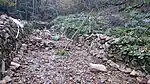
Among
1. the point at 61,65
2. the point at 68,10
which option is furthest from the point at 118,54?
the point at 68,10

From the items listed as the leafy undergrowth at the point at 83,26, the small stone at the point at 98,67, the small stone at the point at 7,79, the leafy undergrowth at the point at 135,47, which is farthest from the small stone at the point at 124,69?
the leafy undergrowth at the point at 83,26

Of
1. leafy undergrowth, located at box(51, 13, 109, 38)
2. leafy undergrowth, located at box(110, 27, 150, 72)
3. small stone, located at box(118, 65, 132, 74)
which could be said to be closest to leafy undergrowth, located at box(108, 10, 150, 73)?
leafy undergrowth, located at box(110, 27, 150, 72)

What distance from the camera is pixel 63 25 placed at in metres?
8.22

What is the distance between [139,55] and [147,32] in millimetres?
1593

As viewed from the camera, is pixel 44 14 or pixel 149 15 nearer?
pixel 149 15

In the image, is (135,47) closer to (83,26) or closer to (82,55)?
(82,55)

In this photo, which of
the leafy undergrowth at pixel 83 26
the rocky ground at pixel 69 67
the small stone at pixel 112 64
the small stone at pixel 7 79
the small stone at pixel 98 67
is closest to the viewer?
the small stone at pixel 7 79

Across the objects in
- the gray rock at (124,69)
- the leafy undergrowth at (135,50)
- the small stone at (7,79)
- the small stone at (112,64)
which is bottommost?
the gray rock at (124,69)

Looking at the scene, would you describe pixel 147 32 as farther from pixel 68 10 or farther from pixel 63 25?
pixel 68 10

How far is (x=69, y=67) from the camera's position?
4176mm

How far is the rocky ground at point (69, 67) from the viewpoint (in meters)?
3.59

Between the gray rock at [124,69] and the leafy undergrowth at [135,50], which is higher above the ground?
the leafy undergrowth at [135,50]

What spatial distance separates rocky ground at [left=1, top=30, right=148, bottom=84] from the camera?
359 centimetres

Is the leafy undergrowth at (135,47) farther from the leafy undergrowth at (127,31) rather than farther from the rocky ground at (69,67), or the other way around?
the rocky ground at (69,67)
